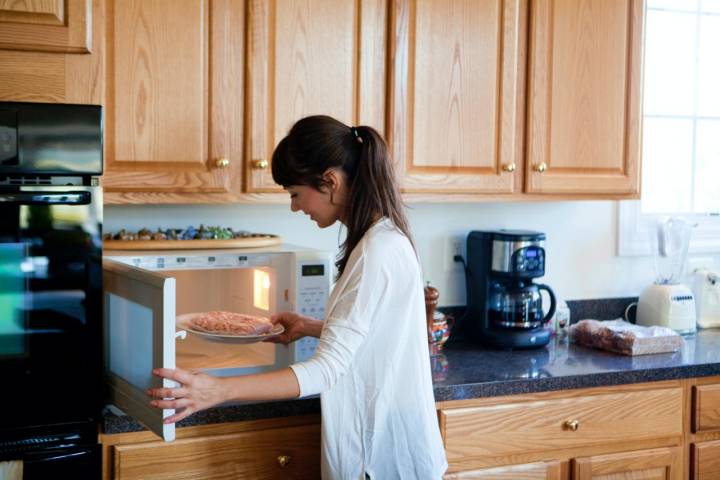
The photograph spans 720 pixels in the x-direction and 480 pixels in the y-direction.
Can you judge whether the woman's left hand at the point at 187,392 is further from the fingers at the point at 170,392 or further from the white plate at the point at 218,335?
the white plate at the point at 218,335

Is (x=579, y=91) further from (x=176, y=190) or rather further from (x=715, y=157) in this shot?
(x=176, y=190)

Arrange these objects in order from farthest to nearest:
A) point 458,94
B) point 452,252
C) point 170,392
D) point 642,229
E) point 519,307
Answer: point 642,229 < point 452,252 < point 519,307 < point 458,94 < point 170,392

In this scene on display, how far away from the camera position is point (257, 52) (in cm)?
228

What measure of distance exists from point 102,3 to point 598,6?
1457 mm

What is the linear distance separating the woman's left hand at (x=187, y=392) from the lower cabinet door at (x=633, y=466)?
1216 millimetres

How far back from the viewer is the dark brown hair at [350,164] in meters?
1.79

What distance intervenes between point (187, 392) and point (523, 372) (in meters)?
1.14

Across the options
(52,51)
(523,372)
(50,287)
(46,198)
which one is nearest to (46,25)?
(52,51)

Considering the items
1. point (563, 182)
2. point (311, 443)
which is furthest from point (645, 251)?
point (311, 443)

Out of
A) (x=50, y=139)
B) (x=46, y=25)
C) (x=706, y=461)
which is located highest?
(x=46, y=25)

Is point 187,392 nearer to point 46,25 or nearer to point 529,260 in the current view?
point 46,25

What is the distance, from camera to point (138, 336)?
1.78 m

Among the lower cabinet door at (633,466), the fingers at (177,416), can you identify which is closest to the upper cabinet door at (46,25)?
the fingers at (177,416)

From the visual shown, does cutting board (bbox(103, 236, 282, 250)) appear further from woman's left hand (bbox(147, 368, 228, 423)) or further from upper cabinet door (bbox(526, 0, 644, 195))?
upper cabinet door (bbox(526, 0, 644, 195))
